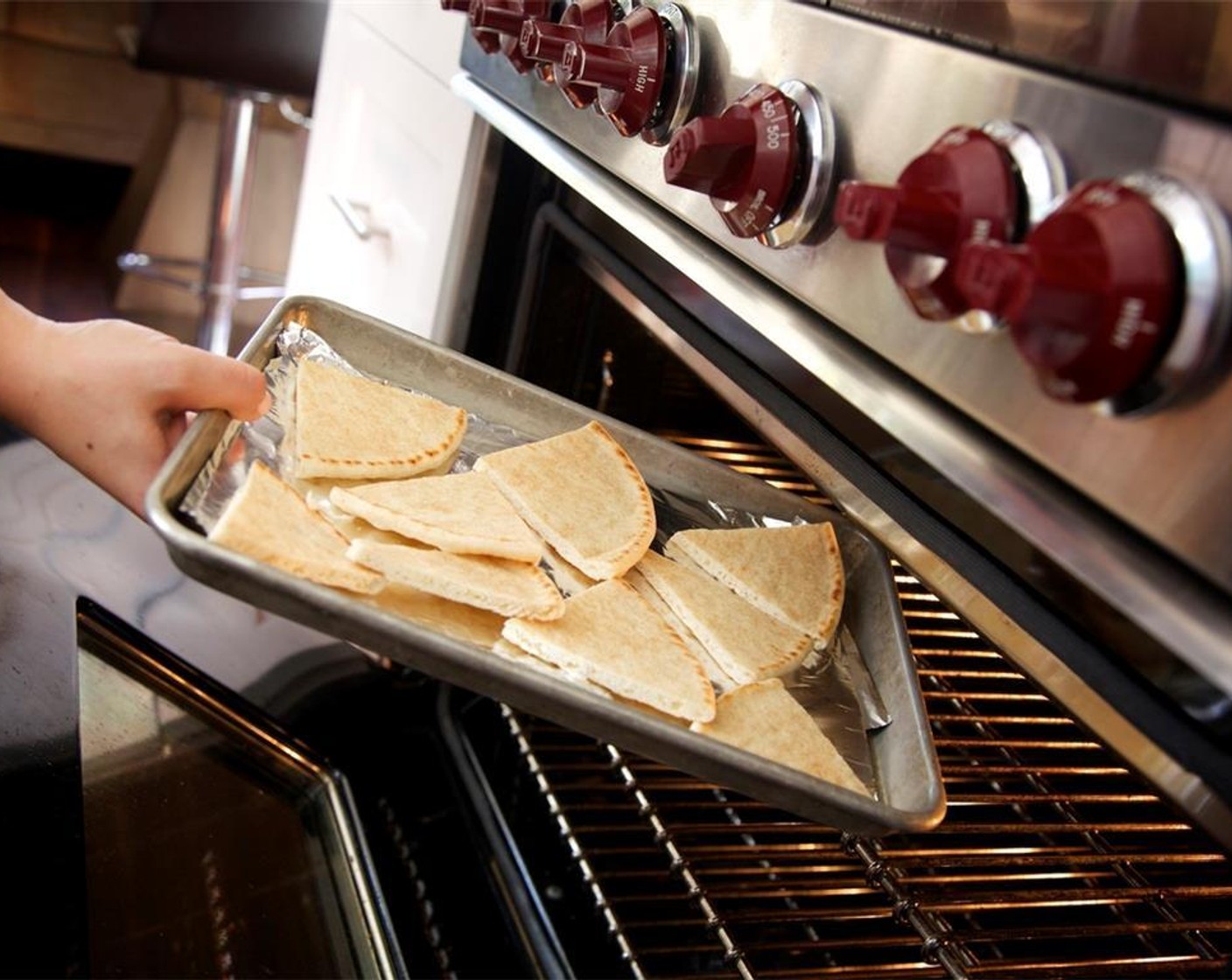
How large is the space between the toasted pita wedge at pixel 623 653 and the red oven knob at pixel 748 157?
0.75 feet

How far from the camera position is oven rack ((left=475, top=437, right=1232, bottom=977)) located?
0.76 metres

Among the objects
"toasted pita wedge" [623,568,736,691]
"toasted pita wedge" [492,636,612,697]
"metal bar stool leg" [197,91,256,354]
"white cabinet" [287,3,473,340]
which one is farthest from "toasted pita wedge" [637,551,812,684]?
"metal bar stool leg" [197,91,256,354]

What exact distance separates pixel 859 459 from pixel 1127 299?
0.29 m

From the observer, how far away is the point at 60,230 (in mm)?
3756

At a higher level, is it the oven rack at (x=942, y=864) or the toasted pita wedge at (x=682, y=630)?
the toasted pita wedge at (x=682, y=630)

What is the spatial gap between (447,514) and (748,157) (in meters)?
0.27

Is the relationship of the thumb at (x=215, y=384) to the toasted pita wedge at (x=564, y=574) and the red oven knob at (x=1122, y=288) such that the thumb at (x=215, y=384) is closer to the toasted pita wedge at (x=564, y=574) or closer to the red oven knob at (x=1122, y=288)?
the toasted pita wedge at (x=564, y=574)

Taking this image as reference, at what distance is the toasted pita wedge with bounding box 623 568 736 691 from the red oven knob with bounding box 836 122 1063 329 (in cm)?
29

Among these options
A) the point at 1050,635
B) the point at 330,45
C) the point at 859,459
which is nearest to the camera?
the point at 1050,635

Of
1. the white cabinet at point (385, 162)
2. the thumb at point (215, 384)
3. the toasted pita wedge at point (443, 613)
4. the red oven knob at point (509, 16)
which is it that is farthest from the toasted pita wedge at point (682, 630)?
the white cabinet at point (385, 162)

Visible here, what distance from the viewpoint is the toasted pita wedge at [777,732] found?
63 centimetres

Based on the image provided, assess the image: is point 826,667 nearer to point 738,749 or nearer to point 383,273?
point 738,749

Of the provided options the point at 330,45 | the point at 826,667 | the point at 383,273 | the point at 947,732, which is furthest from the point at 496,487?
the point at 330,45

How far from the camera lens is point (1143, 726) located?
479 millimetres
